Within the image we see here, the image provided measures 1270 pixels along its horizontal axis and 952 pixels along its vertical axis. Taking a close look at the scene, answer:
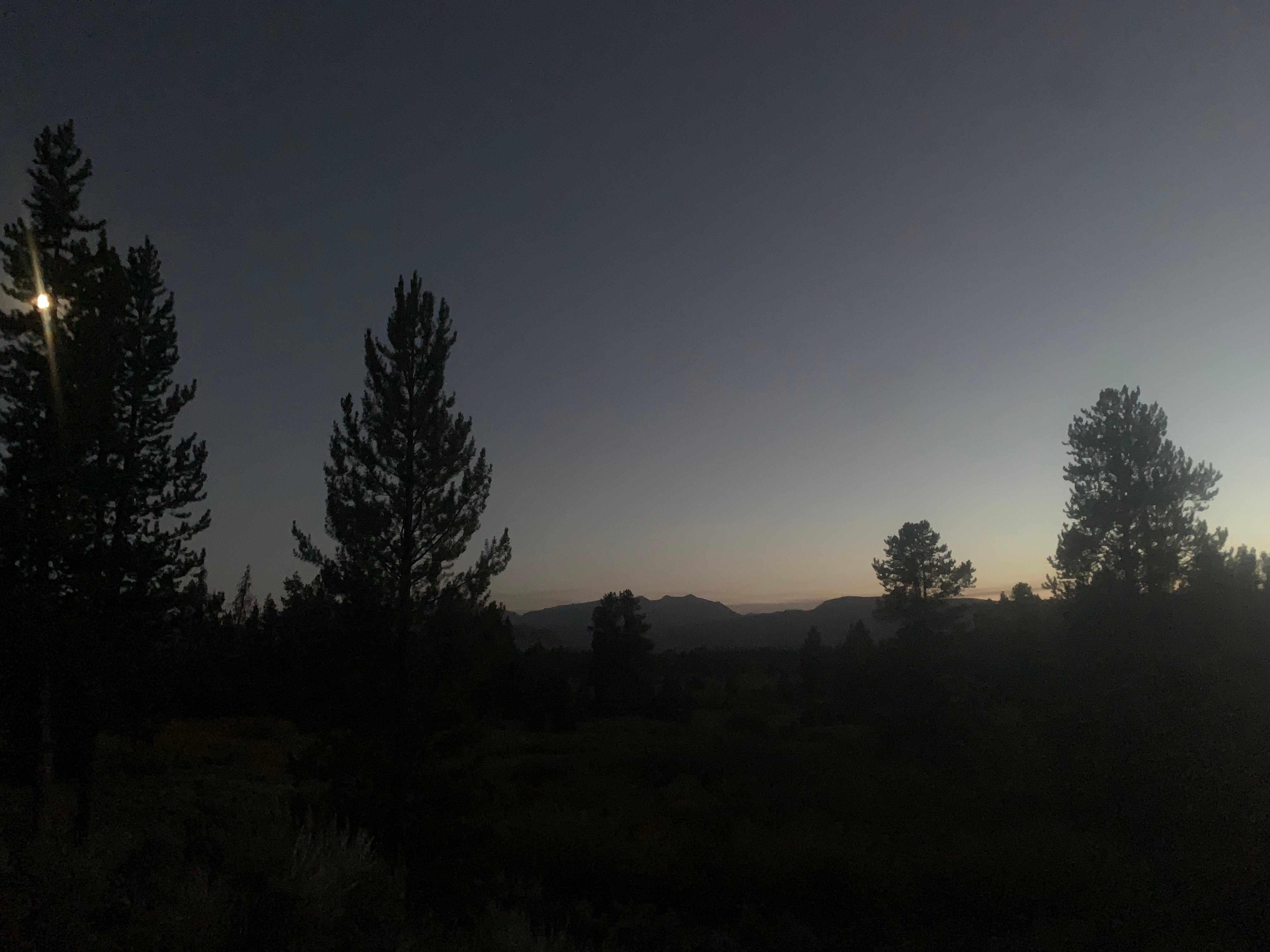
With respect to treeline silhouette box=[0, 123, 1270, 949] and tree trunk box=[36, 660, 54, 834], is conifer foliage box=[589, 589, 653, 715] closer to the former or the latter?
treeline silhouette box=[0, 123, 1270, 949]

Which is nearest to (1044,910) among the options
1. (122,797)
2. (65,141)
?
(122,797)

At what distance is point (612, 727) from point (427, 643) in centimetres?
3372

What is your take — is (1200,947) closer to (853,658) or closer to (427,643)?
(427,643)

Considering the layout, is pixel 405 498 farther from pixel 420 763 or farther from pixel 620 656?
pixel 620 656

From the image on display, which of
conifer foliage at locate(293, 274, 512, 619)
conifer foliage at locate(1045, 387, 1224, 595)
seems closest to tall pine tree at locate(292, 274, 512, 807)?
conifer foliage at locate(293, 274, 512, 619)

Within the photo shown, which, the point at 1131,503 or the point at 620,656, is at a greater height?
the point at 1131,503

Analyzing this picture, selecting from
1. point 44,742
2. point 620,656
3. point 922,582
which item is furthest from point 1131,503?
point 620,656

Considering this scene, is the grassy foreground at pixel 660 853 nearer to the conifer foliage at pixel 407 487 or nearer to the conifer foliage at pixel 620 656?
the conifer foliage at pixel 407 487

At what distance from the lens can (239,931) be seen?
5.74 metres

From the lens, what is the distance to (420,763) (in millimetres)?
12383

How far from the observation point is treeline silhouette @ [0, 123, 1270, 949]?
771 cm

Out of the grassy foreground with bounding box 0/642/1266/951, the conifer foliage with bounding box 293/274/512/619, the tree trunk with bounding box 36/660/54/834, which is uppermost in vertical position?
the conifer foliage with bounding box 293/274/512/619

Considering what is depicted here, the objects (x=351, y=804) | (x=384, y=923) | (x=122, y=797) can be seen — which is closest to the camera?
(x=384, y=923)

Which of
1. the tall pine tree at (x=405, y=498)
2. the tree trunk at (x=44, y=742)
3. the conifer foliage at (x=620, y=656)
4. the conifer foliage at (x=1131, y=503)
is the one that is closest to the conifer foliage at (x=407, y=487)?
the tall pine tree at (x=405, y=498)
